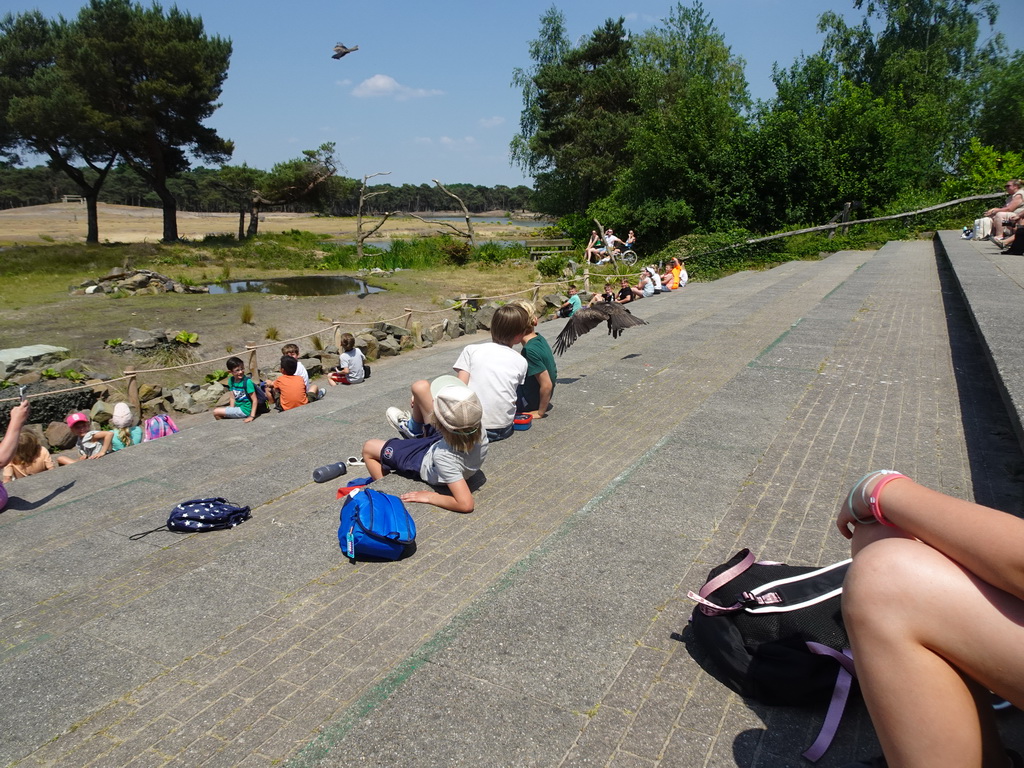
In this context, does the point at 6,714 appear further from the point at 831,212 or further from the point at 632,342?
the point at 831,212

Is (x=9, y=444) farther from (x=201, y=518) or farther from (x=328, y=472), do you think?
(x=328, y=472)

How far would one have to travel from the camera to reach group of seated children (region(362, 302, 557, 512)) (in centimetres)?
398

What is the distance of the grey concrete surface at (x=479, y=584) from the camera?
225 centimetres

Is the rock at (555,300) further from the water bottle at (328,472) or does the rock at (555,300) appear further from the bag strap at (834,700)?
the bag strap at (834,700)

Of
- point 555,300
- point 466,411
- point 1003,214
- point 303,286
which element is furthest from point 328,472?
point 303,286

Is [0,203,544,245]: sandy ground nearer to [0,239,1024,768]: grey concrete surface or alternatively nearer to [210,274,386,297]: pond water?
[210,274,386,297]: pond water

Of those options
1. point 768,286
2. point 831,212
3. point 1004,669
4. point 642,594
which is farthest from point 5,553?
→ point 831,212

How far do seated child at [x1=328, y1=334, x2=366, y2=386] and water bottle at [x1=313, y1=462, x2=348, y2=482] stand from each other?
18.8ft

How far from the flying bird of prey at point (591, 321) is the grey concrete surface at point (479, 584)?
21.8 inches

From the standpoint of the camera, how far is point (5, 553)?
4.22 meters

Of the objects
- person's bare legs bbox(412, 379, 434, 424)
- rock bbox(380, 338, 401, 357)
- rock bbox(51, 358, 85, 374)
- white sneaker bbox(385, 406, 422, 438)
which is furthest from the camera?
rock bbox(380, 338, 401, 357)

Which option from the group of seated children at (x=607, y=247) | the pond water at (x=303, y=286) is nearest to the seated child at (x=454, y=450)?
the pond water at (x=303, y=286)

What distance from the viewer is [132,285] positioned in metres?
23.1

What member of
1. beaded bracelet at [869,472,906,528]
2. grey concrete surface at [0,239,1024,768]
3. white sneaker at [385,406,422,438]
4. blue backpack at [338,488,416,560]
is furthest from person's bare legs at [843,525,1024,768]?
white sneaker at [385,406,422,438]
